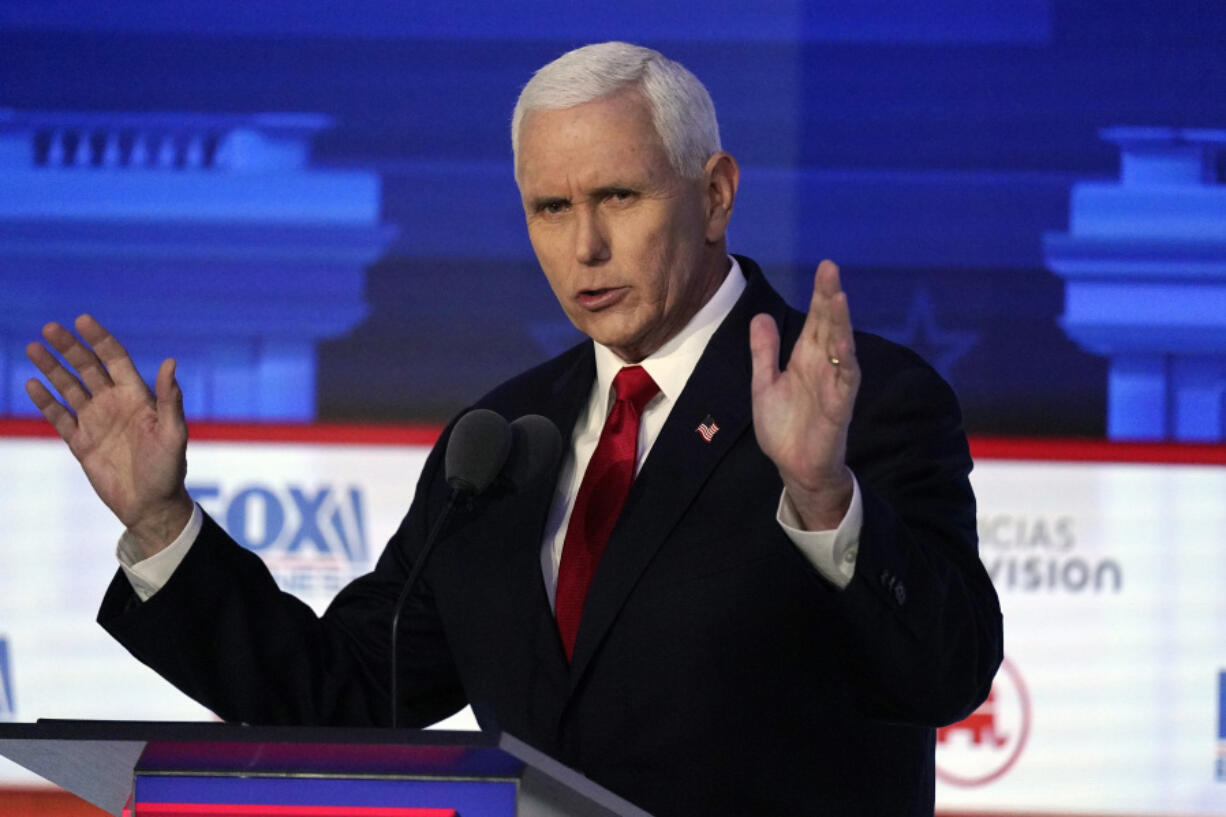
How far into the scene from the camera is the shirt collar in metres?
2.00

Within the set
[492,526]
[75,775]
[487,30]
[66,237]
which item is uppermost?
[487,30]

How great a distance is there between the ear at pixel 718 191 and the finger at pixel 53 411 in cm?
82

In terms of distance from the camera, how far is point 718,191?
2.10m

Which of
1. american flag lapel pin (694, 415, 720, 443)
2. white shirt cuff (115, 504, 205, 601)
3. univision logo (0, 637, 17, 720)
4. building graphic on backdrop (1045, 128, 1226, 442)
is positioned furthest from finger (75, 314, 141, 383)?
building graphic on backdrop (1045, 128, 1226, 442)

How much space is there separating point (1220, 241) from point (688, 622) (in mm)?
2137

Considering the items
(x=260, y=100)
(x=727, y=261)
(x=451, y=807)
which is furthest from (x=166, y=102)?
(x=451, y=807)

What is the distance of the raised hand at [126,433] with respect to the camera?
178 centimetres

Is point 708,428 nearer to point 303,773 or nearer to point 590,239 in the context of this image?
point 590,239

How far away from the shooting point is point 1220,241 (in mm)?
3402

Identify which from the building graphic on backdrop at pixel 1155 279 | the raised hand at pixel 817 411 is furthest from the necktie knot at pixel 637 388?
the building graphic on backdrop at pixel 1155 279

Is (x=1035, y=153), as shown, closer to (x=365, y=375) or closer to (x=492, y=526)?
(x=365, y=375)

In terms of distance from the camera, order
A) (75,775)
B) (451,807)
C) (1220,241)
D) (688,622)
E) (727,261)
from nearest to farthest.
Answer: (451,807) → (75,775) → (688,622) → (727,261) → (1220,241)

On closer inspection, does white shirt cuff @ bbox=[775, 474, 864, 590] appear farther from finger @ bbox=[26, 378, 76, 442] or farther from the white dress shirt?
finger @ bbox=[26, 378, 76, 442]

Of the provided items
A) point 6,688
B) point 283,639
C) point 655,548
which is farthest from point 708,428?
point 6,688
